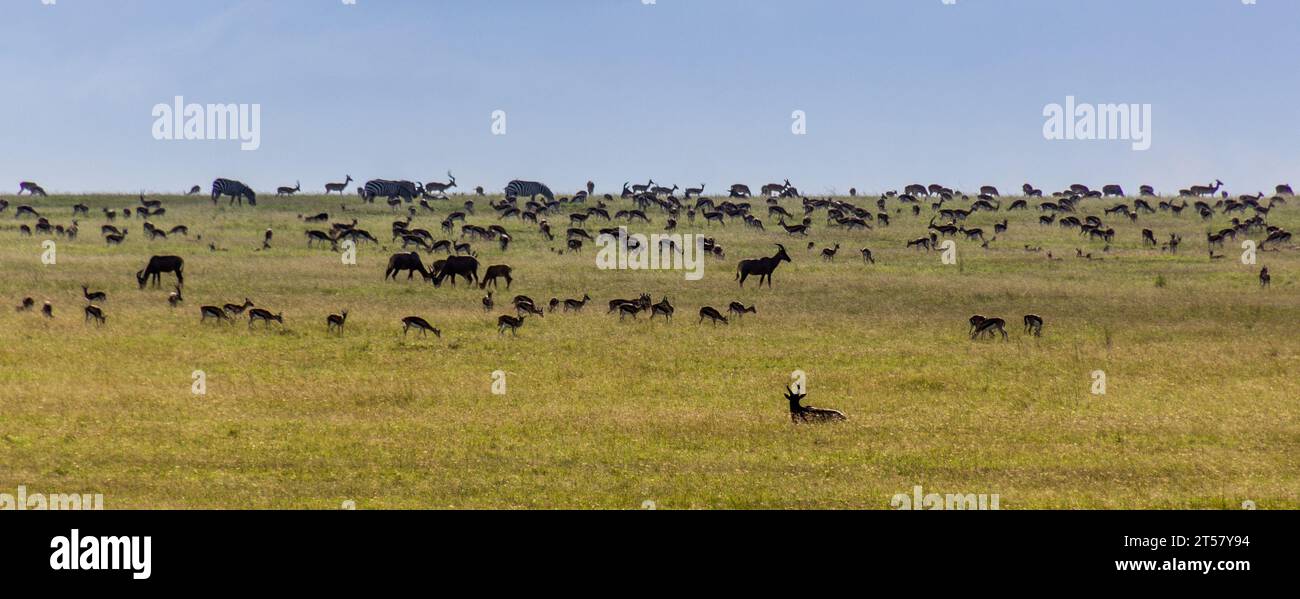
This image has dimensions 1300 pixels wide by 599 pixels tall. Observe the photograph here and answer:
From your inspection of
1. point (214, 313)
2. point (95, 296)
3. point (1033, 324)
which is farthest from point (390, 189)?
point (1033, 324)

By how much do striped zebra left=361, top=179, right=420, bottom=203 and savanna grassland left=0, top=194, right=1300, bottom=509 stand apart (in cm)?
2834

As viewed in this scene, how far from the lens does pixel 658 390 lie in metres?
26.5

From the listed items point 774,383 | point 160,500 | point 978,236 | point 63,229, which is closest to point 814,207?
point 978,236

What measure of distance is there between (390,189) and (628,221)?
1999 cm

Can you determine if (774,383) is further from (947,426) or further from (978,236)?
(978,236)

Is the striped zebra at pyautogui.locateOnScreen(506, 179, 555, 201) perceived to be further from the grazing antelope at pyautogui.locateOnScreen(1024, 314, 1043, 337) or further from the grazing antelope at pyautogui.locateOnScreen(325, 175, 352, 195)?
the grazing antelope at pyautogui.locateOnScreen(1024, 314, 1043, 337)

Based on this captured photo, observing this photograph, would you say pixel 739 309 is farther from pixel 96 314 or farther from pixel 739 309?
pixel 96 314

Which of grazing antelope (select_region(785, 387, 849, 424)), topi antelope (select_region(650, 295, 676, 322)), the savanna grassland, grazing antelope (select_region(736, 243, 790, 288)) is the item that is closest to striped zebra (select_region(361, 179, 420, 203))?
the savanna grassland

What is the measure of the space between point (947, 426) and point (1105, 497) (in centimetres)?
529

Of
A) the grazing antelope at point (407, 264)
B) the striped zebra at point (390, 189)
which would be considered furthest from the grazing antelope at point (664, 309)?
the striped zebra at point (390, 189)

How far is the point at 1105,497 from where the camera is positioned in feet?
58.4

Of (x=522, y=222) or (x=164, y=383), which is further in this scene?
(x=522, y=222)

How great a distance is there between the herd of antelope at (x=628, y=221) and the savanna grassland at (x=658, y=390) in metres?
0.75

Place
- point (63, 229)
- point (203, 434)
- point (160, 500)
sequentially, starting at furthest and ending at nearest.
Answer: point (63, 229)
point (203, 434)
point (160, 500)
